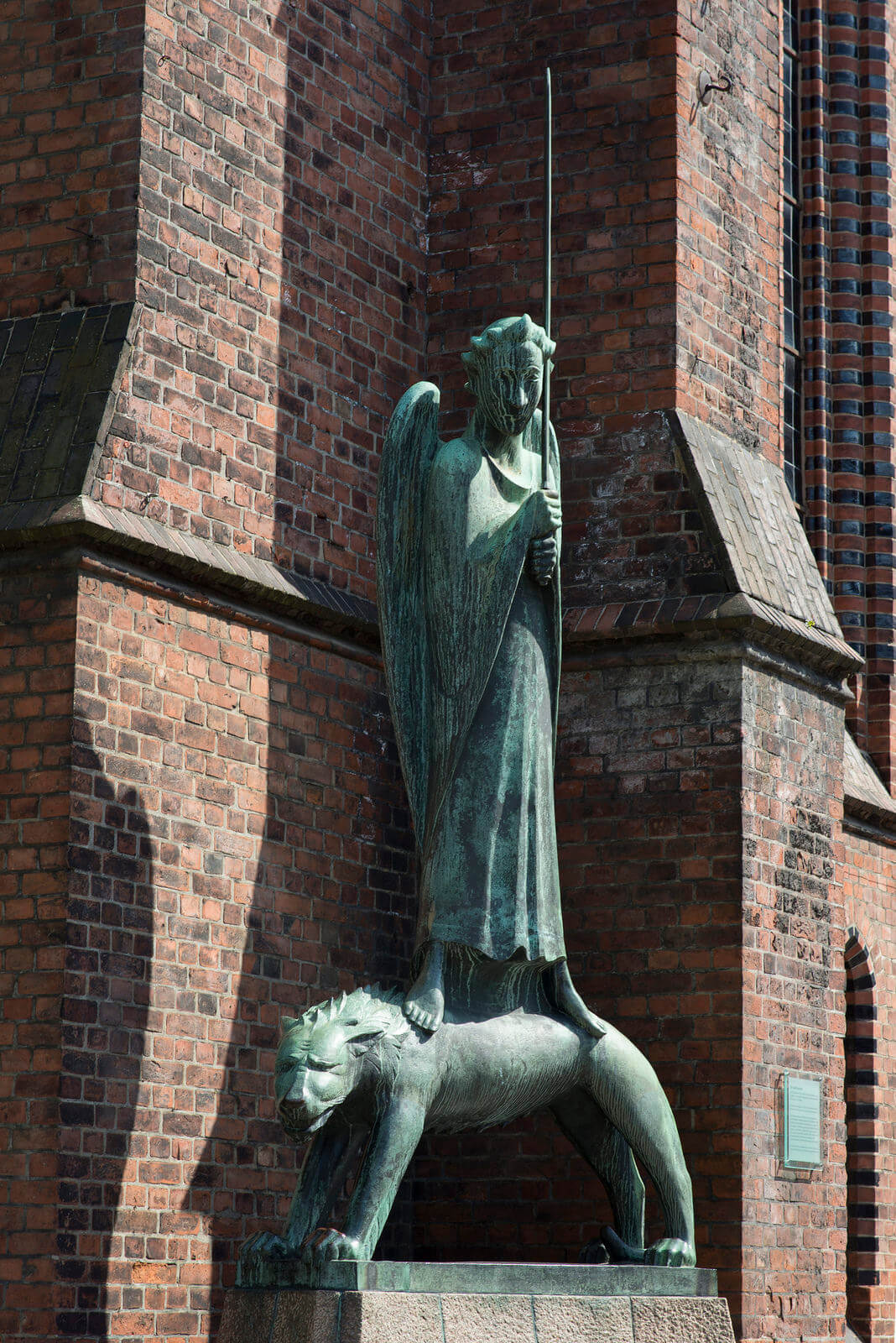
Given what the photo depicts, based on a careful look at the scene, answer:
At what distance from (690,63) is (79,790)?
4.78m

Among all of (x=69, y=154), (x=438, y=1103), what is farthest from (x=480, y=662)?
(x=69, y=154)

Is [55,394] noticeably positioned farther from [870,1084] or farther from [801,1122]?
[870,1084]

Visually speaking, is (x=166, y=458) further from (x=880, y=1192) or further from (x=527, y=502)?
(x=880, y=1192)

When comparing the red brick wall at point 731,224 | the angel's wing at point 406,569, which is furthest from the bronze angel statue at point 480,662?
the red brick wall at point 731,224

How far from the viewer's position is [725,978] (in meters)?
9.16

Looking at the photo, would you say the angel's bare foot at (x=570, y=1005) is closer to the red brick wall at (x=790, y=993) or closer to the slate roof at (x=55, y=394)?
the red brick wall at (x=790, y=993)

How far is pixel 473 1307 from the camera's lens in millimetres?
6551

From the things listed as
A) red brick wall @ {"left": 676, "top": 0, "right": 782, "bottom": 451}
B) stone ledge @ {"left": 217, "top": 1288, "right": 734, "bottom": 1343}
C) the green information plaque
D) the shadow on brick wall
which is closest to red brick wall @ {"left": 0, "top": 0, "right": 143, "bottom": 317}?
the shadow on brick wall

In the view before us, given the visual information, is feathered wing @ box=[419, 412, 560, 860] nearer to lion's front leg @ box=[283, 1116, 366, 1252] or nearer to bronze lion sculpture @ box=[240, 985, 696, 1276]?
bronze lion sculpture @ box=[240, 985, 696, 1276]

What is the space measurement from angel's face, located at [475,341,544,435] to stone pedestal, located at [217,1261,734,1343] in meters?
2.83

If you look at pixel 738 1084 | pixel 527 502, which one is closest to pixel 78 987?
pixel 527 502

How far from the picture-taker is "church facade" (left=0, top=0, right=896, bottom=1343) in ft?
25.7

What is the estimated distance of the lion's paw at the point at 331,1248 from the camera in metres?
6.38

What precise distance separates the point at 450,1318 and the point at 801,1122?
10.8ft
